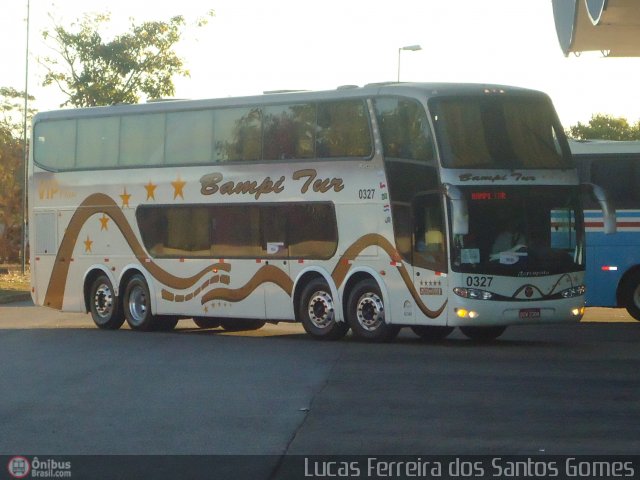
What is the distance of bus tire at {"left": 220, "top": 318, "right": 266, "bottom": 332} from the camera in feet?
92.7

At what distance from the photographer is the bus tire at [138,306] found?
27.8m

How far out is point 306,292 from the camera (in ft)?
81.1

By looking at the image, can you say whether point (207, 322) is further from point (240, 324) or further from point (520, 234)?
point (520, 234)

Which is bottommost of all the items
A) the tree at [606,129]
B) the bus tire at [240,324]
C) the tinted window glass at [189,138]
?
the bus tire at [240,324]

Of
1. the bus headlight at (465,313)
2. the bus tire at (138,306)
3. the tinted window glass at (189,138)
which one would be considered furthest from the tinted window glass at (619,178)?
the bus tire at (138,306)

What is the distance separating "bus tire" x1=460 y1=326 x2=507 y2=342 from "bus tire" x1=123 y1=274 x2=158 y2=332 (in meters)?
5.86

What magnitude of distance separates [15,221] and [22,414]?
242ft

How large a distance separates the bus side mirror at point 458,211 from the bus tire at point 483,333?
2.88 metres

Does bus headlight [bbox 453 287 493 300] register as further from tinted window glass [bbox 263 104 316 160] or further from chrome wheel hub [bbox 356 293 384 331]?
tinted window glass [bbox 263 104 316 160]

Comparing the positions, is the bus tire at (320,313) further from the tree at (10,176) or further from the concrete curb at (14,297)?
the tree at (10,176)

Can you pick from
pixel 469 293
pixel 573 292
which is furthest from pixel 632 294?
pixel 469 293

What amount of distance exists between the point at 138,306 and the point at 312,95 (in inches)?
219

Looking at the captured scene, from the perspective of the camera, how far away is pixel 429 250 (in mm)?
22859

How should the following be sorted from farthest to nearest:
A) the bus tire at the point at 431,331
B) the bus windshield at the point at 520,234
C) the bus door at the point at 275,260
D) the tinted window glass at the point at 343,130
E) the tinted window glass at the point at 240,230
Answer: the bus door at the point at 275,260, the bus tire at the point at 431,331, the tinted window glass at the point at 240,230, the tinted window glass at the point at 343,130, the bus windshield at the point at 520,234
